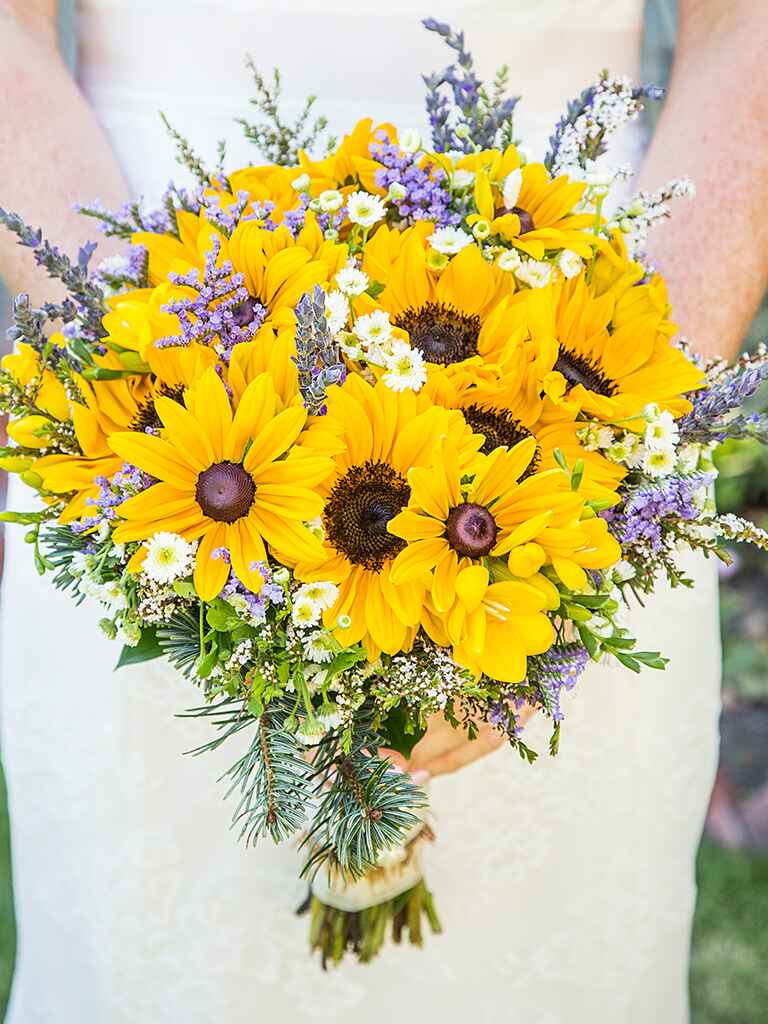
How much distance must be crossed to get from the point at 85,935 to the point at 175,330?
1.00m

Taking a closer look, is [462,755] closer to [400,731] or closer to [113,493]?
[400,731]

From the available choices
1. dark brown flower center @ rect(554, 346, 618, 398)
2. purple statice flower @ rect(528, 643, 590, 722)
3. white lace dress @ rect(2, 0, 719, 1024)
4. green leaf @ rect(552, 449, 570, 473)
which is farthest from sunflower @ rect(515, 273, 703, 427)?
white lace dress @ rect(2, 0, 719, 1024)

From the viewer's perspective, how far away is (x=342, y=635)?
0.78m

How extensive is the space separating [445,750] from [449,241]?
0.59 meters

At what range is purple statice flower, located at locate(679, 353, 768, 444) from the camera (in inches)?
33.3

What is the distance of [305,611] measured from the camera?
764 millimetres

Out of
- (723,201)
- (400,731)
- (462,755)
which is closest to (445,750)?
(462,755)

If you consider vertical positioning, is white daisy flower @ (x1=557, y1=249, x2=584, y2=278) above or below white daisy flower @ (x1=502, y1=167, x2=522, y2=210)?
below

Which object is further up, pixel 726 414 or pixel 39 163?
pixel 39 163

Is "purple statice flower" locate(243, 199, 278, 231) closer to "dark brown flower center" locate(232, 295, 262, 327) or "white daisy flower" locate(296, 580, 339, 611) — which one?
"dark brown flower center" locate(232, 295, 262, 327)

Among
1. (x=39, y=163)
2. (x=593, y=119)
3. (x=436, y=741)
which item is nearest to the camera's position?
(x=593, y=119)

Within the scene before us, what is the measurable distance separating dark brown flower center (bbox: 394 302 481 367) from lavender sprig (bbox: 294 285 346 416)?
0.11 m

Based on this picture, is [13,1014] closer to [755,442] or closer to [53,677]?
[53,677]

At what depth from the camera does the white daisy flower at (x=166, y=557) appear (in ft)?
2.45
